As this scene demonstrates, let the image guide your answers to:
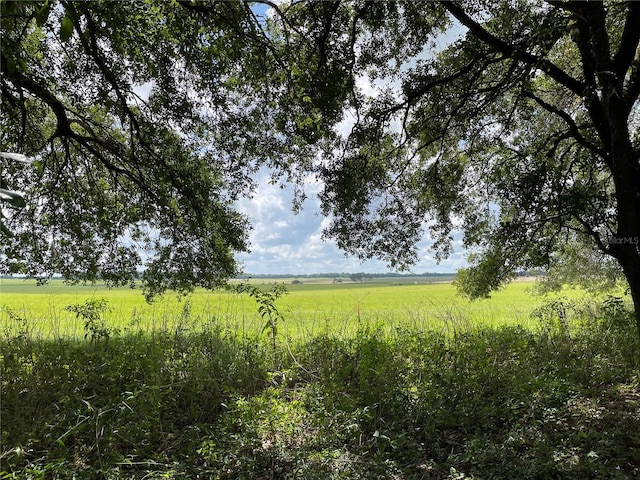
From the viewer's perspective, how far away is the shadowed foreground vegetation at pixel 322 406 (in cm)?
345

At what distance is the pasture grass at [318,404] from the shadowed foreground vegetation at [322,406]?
0.02m

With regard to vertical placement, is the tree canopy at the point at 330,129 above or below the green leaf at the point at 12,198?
above

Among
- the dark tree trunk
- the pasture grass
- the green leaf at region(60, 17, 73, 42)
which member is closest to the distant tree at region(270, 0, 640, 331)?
the dark tree trunk

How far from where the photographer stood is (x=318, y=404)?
4.40 meters

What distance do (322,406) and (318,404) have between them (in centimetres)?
5

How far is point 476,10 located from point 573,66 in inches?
115

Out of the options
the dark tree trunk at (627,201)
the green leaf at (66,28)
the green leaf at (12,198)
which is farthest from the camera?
the dark tree trunk at (627,201)

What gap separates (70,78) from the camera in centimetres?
570

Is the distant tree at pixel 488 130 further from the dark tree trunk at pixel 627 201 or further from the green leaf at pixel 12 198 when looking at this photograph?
the green leaf at pixel 12 198

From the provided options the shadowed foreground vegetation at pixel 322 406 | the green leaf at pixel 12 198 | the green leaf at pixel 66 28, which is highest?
the green leaf at pixel 66 28

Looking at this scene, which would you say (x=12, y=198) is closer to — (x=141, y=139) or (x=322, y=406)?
(x=322, y=406)

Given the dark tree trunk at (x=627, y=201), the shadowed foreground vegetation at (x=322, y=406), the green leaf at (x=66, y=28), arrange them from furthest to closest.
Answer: the dark tree trunk at (x=627, y=201)
the shadowed foreground vegetation at (x=322, y=406)
the green leaf at (x=66, y=28)

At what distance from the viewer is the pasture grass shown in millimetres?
3453

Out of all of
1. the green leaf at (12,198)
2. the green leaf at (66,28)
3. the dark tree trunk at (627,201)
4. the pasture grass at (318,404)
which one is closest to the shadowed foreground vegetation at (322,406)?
the pasture grass at (318,404)
